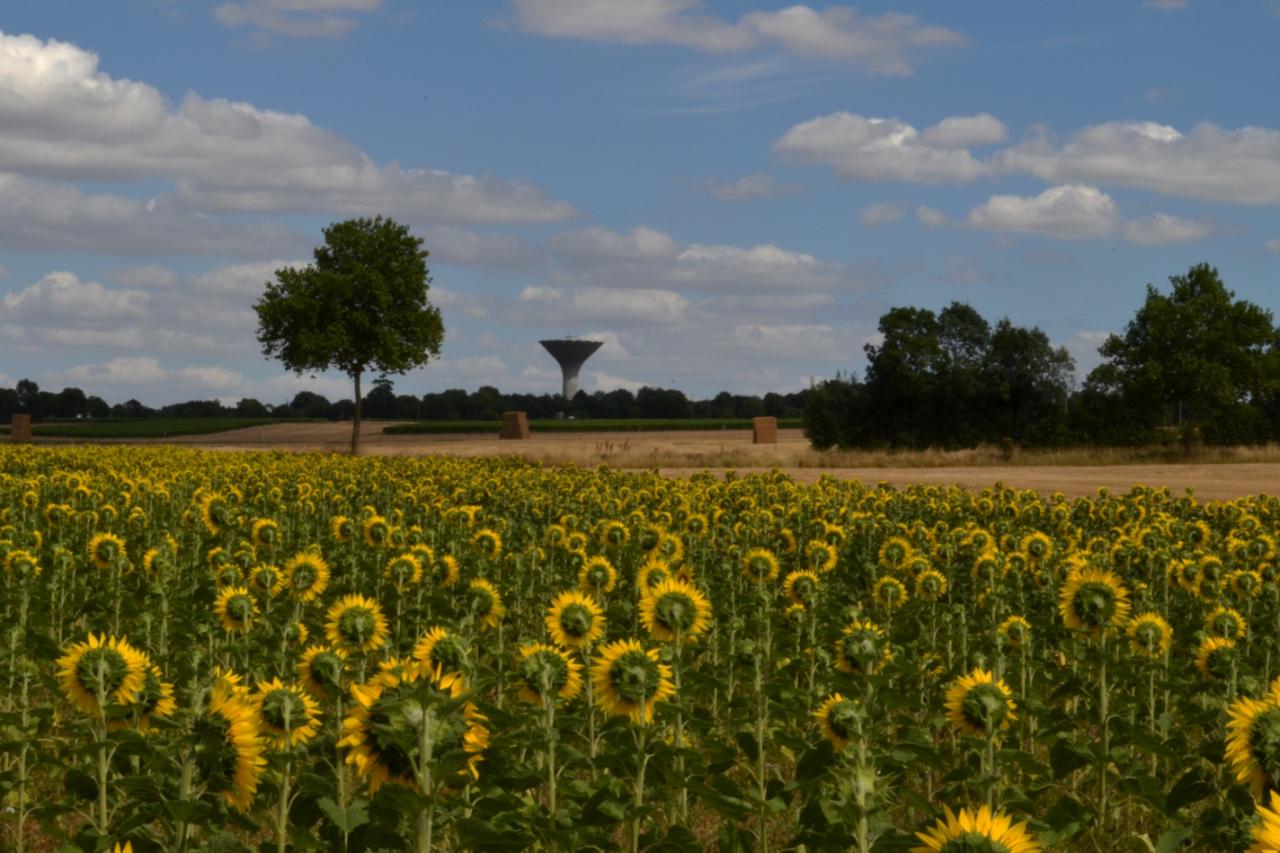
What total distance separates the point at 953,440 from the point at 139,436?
6006cm

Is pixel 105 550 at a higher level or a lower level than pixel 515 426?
lower

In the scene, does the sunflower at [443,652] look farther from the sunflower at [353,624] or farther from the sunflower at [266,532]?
the sunflower at [266,532]

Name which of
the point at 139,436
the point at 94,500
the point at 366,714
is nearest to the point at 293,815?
the point at 366,714

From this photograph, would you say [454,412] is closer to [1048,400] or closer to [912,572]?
[1048,400]

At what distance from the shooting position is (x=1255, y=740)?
13.7ft

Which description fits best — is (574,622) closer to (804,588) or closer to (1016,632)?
(804,588)

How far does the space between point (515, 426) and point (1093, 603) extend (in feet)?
226

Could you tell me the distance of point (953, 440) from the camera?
188 ft

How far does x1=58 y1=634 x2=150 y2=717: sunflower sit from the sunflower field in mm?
16

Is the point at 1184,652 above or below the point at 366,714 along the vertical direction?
below

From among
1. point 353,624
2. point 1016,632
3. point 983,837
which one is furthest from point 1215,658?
point 983,837

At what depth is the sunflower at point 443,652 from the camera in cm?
445

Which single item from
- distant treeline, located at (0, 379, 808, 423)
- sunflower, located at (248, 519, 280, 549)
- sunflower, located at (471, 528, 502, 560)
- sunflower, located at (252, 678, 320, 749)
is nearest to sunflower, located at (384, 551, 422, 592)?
sunflower, located at (248, 519, 280, 549)

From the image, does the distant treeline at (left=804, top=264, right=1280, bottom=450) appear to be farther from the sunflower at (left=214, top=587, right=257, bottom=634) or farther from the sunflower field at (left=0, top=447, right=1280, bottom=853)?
the sunflower at (left=214, top=587, right=257, bottom=634)
